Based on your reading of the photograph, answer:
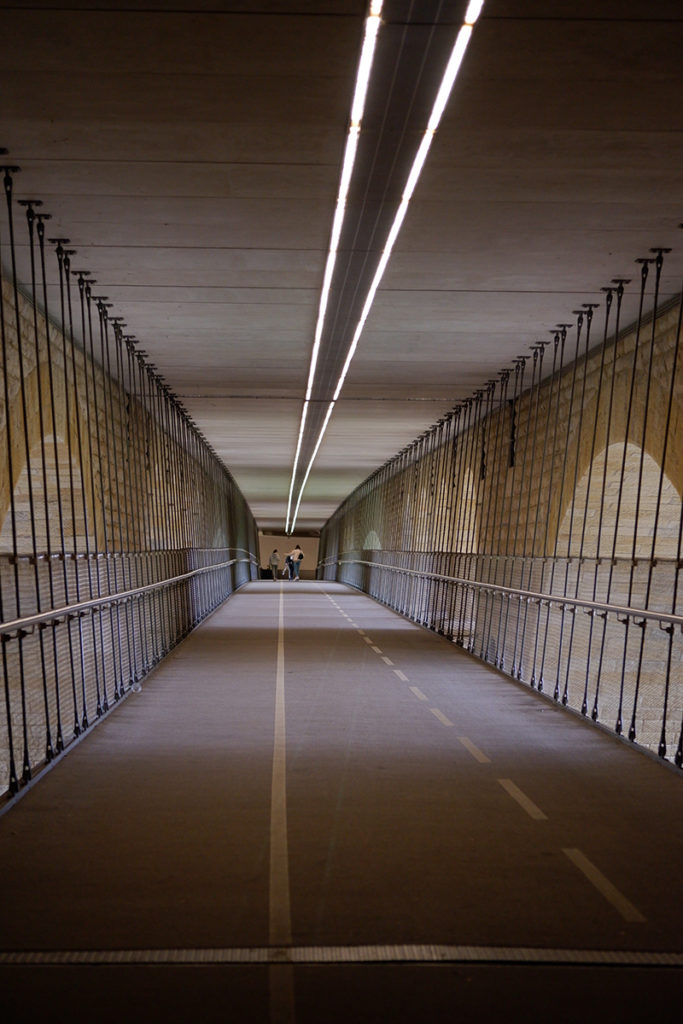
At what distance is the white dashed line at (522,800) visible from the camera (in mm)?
5449

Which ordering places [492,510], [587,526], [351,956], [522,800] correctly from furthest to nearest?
[492,510] → [587,526] → [522,800] → [351,956]

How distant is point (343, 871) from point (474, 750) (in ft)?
8.72

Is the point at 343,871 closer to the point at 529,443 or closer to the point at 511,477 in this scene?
the point at 529,443

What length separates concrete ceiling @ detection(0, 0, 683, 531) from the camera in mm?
4828

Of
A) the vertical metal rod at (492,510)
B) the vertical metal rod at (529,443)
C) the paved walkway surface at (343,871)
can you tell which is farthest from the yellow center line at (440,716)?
the vertical metal rod at (492,510)

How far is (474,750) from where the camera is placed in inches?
276

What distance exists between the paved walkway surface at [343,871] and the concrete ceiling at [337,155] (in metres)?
3.59

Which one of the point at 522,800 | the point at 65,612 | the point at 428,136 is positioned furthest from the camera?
the point at 65,612

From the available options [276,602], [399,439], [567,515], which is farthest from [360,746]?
[276,602]

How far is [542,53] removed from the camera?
16.3 feet

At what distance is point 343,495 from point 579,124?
3318 centimetres

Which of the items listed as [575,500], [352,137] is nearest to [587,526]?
[575,500]

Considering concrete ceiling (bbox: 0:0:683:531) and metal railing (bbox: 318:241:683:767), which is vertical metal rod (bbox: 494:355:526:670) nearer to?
metal railing (bbox: 318:241:683:767)

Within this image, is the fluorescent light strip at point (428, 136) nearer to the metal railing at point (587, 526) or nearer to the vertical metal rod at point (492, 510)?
Answer: the metal railing at point (587, 526)
